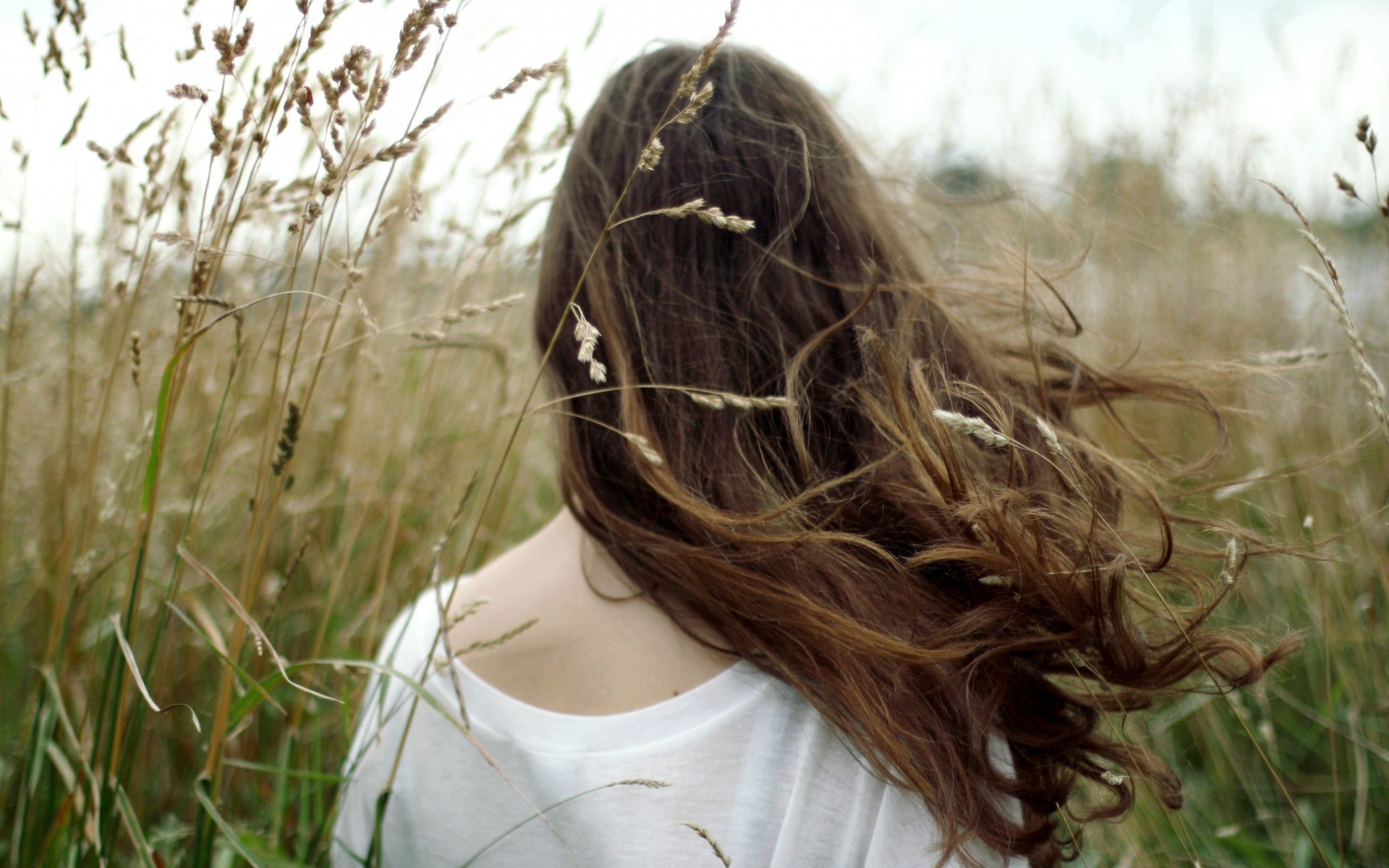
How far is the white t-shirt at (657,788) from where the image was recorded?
0.88 meters

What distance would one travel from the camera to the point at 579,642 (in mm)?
1036

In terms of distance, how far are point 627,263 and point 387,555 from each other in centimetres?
54

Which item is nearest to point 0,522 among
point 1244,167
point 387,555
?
point 387,555

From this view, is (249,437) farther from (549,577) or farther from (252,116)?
(252,116)

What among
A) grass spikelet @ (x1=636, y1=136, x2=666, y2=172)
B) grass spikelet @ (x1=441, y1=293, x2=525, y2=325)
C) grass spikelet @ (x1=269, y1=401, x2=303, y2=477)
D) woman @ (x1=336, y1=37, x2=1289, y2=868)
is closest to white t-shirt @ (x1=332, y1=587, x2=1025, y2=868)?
woman @ (x1=336, y1=37, x2=1289, y2=868)

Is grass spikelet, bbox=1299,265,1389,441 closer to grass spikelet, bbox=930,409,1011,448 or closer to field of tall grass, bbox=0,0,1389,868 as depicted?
field of tall grass, bbox=0,0,1389,868

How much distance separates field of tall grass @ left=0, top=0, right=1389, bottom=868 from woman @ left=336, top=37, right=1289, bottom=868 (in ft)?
0.42

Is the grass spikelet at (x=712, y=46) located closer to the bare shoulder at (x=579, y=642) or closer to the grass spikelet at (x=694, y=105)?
the grass spikelet at (x=694, y=105)

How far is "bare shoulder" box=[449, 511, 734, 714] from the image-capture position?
99 cm

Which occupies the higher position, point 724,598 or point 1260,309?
point 1260,309

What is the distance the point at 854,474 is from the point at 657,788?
0.43 m

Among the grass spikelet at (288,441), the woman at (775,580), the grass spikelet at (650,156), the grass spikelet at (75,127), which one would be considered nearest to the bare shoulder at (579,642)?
the woman at (775,580)

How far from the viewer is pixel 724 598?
0.96 metres

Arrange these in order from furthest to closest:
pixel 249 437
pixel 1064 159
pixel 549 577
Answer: pixel 1064 159 < pixel 249 437 < pixel 549 577
